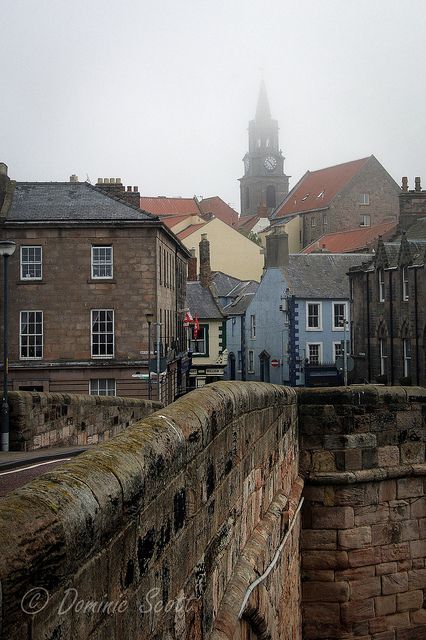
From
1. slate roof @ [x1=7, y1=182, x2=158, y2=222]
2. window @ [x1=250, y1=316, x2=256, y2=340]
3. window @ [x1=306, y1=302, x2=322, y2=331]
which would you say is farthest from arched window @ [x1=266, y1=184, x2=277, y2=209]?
slate roof @ [x1=7, y1=182, x2=158, y2=222]

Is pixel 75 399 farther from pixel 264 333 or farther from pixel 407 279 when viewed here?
pixel 264 333

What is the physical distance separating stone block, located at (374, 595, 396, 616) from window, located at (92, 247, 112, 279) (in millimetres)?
26596

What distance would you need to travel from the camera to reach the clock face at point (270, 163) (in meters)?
158

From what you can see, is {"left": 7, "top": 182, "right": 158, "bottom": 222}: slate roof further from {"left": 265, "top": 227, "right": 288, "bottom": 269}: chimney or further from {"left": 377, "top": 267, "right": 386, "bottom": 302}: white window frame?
{"left": 265, "top": 227, "right": 288, "bottom": 269}: chimney

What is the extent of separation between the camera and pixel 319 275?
→ 59.7m

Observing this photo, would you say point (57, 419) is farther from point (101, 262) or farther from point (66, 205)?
point (66, 205)

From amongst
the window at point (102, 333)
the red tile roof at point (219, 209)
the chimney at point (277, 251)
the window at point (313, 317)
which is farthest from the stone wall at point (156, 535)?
the red tile roof at point (219, 209)

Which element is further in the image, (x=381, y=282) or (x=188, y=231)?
(x=188, y=231)

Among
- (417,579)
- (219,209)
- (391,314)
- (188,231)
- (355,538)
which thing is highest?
(219,209)

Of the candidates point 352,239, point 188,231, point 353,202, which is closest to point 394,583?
point 352,239

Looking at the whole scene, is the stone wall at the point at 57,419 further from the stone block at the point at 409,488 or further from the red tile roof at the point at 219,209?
the red tile roof at the point at 219,209

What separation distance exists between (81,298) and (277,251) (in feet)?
74.6

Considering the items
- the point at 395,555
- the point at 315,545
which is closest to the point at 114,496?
the point at 315,545

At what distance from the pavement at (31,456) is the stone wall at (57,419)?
13.7 inches
